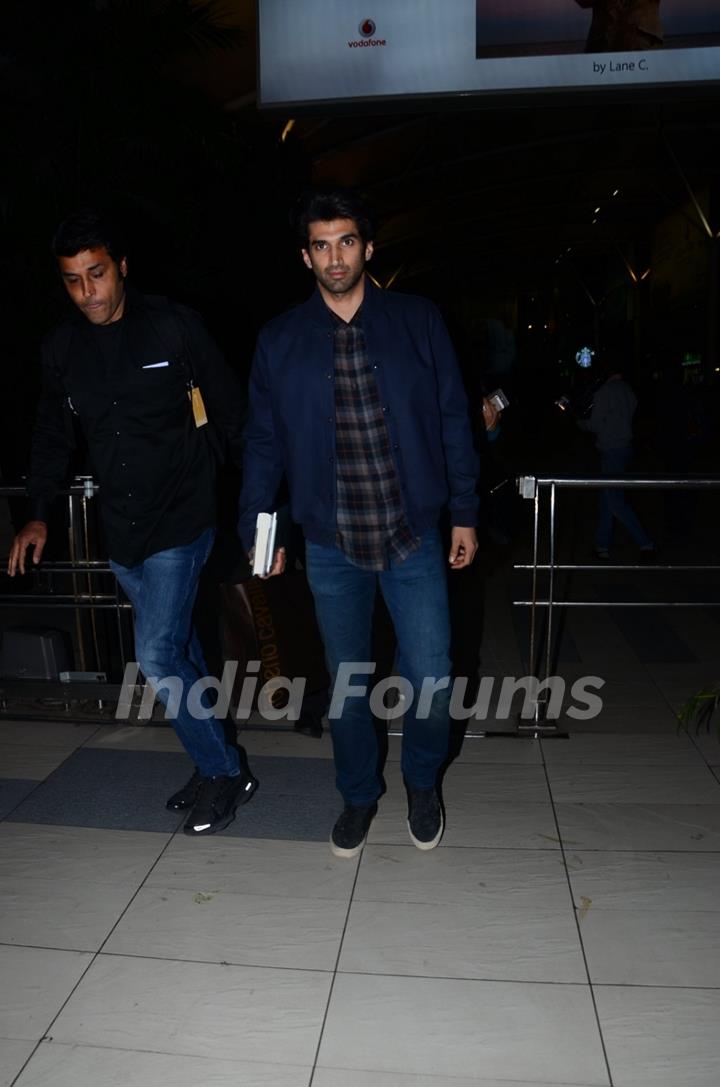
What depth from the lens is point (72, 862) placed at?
131 inches

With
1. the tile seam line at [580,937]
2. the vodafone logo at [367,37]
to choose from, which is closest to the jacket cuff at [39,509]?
the tile seam line at [580,937]

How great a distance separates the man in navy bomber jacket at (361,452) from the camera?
296cm

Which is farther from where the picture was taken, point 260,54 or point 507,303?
point 507,303

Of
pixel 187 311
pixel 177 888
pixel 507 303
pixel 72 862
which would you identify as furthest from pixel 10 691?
pixel 507 303

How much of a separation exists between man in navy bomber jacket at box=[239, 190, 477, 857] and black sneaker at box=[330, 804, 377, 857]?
0.37m

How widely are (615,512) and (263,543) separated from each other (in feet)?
18.7

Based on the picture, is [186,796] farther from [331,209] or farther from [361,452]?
[331,209]

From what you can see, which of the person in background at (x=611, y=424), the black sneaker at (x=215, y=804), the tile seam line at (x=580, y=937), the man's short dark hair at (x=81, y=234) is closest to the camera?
the tile seam line at (x=580, y=937)

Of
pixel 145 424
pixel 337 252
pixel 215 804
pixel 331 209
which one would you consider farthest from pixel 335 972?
pixel 331 209

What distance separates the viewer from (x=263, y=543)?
3.11m

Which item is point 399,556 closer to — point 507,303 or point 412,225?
point 412,225

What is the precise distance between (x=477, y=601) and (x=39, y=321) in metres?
3.56

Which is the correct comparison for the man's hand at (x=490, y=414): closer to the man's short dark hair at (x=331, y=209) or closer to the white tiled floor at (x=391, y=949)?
the man's short dark hair at (x=331, y=209)

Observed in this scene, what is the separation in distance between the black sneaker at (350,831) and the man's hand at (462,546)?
94 cm
